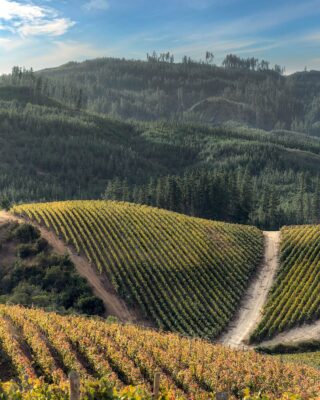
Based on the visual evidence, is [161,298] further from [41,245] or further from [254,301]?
[41,245]

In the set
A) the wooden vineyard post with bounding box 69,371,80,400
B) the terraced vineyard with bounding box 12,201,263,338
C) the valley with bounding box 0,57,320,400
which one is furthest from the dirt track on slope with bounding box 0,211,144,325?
the wooden vineyard post with bounding box 69,371,80,400

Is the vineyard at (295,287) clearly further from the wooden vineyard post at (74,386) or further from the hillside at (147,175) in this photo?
the wooden vineyard post at (74,386)

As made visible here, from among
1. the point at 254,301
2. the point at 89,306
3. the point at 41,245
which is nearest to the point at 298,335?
the point at 254,301

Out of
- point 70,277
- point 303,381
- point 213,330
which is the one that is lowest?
point 213,330

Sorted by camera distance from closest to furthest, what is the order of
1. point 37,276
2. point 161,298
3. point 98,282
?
1. point 161,298
2. point 37,276
3. point 98,282

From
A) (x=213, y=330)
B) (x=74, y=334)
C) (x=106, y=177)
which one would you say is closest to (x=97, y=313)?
(x=213, y=330)

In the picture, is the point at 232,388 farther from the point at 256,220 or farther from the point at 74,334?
the point at 256,220

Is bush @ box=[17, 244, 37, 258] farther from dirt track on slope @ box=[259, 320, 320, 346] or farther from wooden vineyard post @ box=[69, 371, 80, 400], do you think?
wooden vineyard post @ box=[69, 371, 80, 400]
